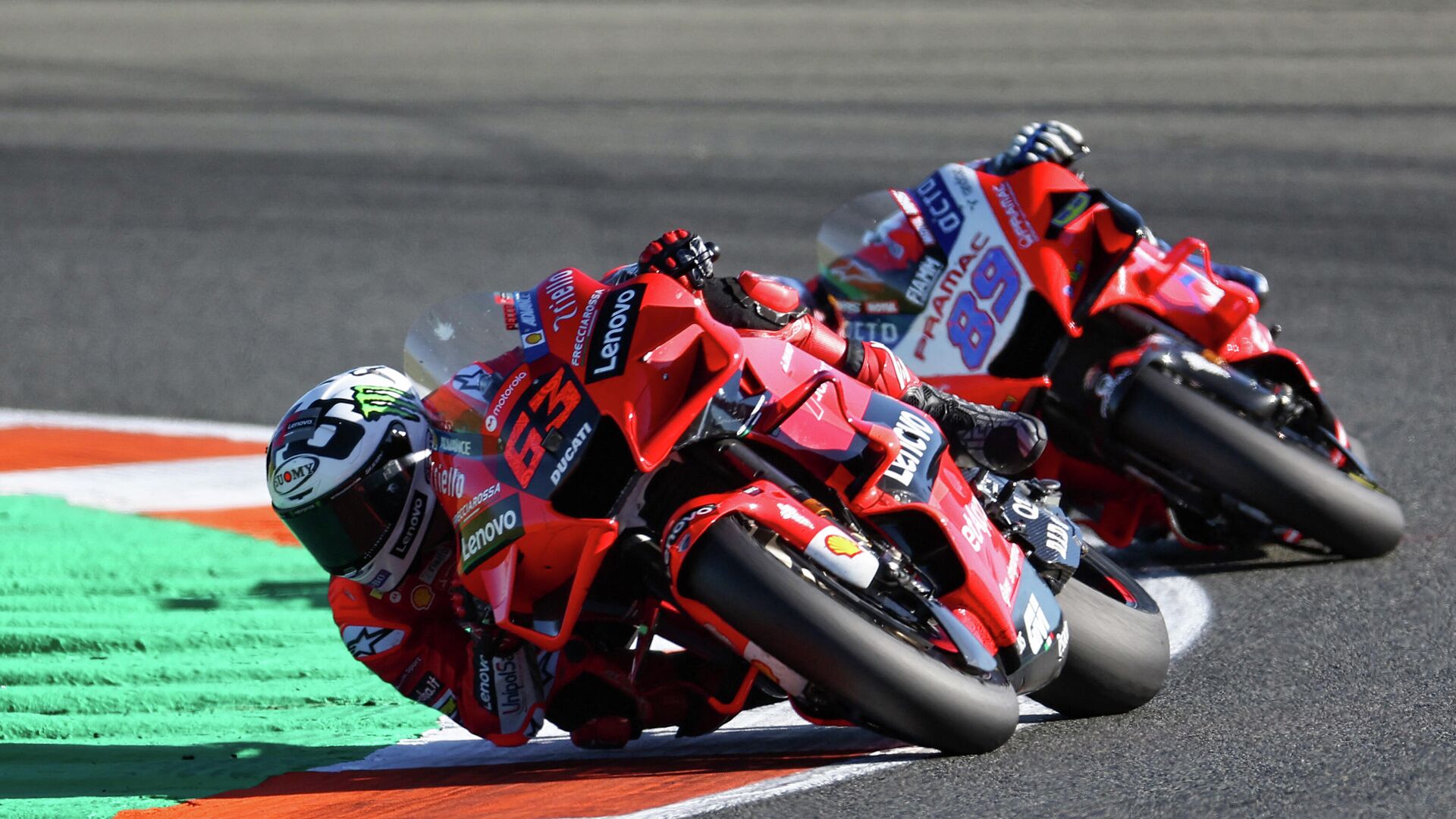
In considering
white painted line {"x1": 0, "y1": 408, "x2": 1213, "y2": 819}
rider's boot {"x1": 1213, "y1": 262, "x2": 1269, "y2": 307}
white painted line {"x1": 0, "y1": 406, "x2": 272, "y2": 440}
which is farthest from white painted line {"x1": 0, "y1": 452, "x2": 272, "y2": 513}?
rider's boot {"x1": 1213, "y1": 262, "x2": 1269, "y2": 307}

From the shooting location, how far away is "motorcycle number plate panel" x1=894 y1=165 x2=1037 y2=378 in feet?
21.7

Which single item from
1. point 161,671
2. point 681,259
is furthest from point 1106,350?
Answer: point 161,671

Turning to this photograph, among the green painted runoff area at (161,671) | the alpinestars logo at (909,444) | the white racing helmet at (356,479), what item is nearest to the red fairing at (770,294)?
the alpinestars logo at (909,444)

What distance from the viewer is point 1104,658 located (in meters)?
4.76

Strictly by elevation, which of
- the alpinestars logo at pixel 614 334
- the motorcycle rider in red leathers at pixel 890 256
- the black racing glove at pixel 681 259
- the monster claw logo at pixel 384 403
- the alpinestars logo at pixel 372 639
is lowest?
the alpinestars logo at pixel 372 639

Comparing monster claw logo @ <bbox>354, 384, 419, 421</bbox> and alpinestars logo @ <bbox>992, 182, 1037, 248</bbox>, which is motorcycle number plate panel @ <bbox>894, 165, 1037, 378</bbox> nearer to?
alpinestars logo @ <bbox>992, 182, 1037, 248</bbox>

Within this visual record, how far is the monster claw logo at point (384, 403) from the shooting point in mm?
4887

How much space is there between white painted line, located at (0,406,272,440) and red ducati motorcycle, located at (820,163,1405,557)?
3499 millimetres

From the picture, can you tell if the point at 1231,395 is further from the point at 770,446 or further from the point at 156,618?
the point at 156,618

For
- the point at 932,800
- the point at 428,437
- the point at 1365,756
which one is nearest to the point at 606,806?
the point at 932,800

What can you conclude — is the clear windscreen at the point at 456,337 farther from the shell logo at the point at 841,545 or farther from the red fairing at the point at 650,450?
the shell logo at the point at 841,545

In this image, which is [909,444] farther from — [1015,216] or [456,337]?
[1015,216]

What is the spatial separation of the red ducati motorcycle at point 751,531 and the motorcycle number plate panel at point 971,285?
1.83 m

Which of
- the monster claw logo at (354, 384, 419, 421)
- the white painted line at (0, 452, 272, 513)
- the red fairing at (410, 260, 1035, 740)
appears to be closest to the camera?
the red fairing at (410, 260, 1035, 740)
